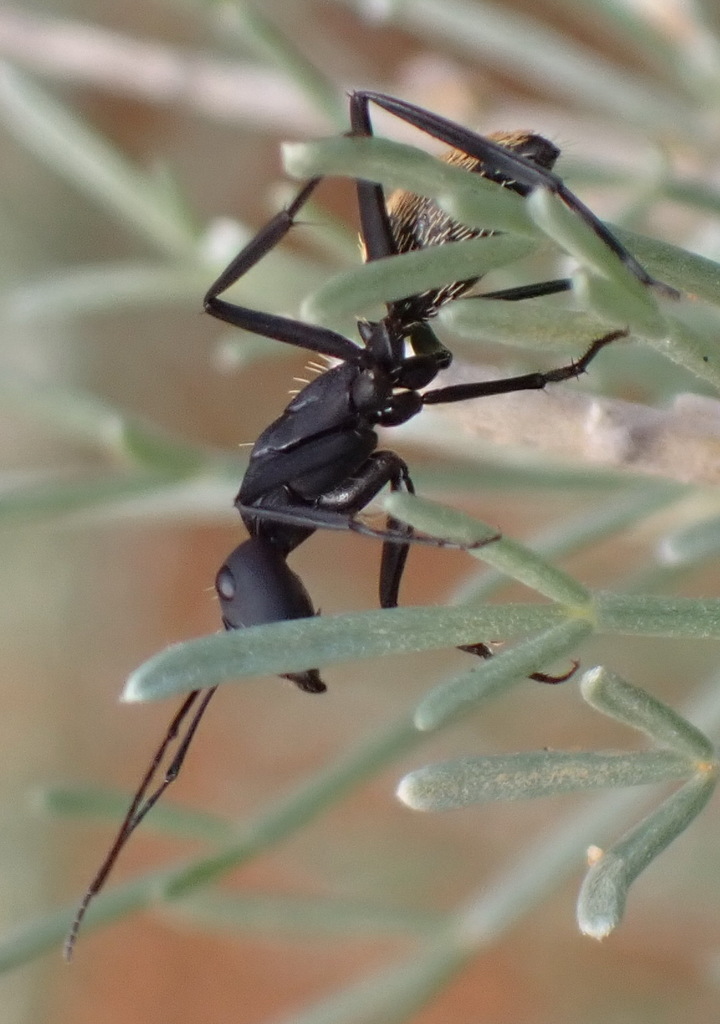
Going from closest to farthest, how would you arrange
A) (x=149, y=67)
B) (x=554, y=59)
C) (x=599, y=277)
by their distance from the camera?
1. (x=599, y=277)
2. (x=554, y=59)
3. (x=149, y=67)

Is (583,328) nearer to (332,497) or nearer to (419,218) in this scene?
(419,218)

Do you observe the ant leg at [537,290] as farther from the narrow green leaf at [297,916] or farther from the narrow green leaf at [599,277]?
the narrow green leaf at [297,916]

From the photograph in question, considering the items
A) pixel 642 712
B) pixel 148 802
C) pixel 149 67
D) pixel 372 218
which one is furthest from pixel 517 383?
pixel 149 67

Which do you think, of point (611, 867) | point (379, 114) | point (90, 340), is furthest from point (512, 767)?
point (90, 340)

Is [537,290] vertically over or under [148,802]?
over

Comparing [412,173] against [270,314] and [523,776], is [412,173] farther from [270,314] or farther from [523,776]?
[270,314]

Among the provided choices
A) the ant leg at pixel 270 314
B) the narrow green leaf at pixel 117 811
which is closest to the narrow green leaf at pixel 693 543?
the ant leg at pixel 270 314
